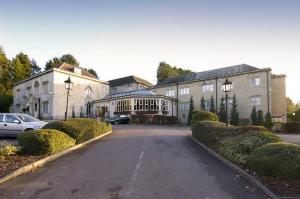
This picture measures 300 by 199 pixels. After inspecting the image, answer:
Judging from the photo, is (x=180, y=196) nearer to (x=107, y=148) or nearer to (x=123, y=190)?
(x=123, y=190)

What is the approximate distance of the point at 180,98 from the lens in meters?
56.6

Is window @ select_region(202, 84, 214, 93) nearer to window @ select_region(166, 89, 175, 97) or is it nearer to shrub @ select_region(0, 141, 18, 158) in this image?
window @ select_region(166, 89, 175, 97)

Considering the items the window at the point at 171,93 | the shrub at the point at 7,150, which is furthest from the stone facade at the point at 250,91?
the shrub at the point at 7,150

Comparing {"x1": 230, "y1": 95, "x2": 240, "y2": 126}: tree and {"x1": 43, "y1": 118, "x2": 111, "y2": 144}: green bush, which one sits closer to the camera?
{"x1": 43, "y1": 118, "x2": 111, "y2": 144}: green bush

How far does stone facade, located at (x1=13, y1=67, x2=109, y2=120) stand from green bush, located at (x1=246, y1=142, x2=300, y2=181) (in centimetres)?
4727

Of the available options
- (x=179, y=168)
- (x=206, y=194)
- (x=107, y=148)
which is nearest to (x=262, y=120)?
(x=107, y=148)

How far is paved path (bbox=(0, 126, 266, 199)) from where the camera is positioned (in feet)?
23.7

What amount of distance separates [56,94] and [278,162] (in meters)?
49.1

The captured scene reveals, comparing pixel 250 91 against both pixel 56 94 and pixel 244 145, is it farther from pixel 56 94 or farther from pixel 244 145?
pixel 244 145

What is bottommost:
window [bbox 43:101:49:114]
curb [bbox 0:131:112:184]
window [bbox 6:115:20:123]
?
curb [bbox 0:131:112:184]

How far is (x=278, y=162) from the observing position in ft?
27.4

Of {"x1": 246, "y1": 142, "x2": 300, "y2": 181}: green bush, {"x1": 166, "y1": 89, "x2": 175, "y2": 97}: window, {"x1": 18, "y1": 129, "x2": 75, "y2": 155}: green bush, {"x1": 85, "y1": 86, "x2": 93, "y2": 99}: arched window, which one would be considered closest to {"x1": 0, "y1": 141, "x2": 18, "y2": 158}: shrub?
{"x1": 18, "y1": 129, "x2": 75, "y2": 155}: green bush

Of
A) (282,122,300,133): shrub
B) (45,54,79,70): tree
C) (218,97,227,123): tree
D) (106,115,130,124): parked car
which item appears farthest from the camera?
(45,54,79,70): tree

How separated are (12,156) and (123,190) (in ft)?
21.5
